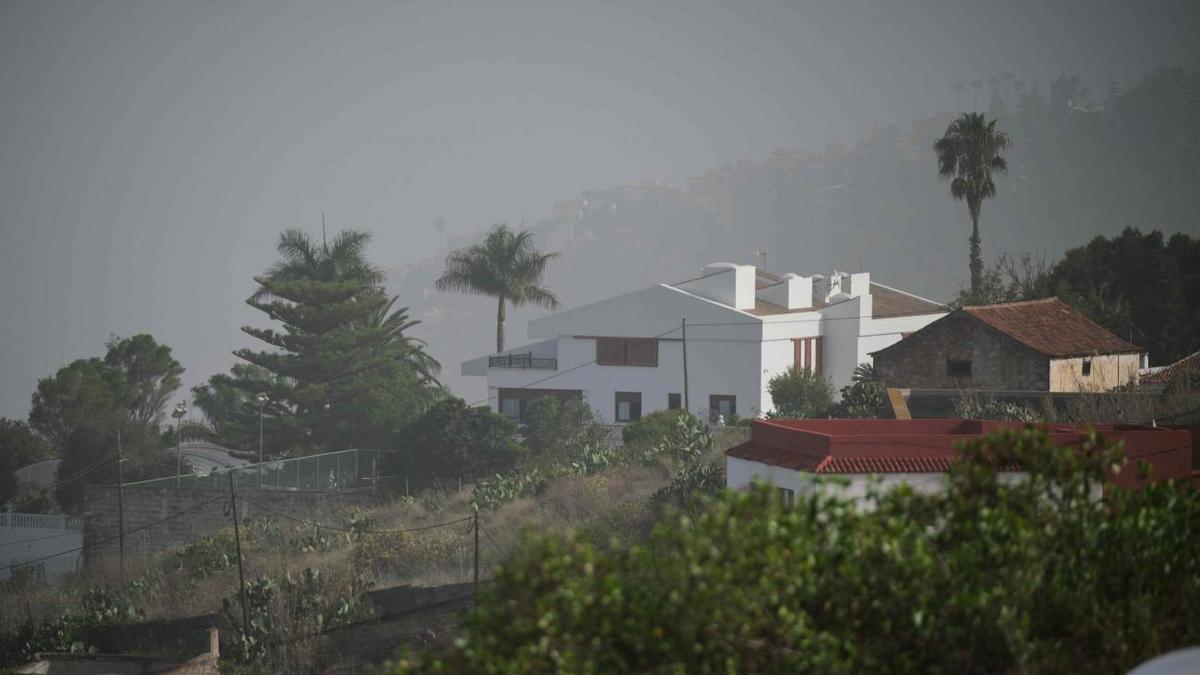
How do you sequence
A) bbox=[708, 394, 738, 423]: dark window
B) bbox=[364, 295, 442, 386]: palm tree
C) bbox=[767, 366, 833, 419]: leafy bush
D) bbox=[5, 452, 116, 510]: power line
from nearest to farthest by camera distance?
bbox=[767, 366, 833, 419]: leafy bush → bbox=[708, 394, 738, 423]: dark window → bbox=[5, 452, 116, 510]: power line → bbox=[364, 295, 442, 386]: palm tree

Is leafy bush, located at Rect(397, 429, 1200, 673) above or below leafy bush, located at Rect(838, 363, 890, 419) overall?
below

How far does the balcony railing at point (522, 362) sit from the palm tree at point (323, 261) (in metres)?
16.7

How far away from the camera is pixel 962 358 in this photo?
148 feet

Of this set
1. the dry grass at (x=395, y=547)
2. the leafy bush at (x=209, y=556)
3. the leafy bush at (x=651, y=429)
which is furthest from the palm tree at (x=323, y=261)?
the leafy bush at (x=209, y=556)

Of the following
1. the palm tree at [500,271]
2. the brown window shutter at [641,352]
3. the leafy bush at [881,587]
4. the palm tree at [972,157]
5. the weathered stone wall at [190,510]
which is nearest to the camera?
the leafy bush at [881,587]

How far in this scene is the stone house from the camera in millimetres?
43594

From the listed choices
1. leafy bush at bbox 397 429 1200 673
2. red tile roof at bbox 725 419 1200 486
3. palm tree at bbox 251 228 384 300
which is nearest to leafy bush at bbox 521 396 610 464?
palm tree at bbox 251 228 384 300

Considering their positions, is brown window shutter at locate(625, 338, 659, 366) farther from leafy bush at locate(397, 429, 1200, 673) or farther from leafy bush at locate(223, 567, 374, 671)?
leafy bush at locate(397, 429, 1200, 673)

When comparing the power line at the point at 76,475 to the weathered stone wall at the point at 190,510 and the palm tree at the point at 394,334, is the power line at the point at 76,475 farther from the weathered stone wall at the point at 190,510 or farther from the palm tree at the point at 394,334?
the palm tree at the point at 394,334

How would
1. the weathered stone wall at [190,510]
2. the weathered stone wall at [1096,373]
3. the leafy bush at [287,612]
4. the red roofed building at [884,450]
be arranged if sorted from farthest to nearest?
the weathered stone wall at [190,510] → the weathered stone wall at [1096,373] → the leafy bush at [287,612] → the red roofed building at [884,450]

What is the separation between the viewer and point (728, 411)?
54.6 meters

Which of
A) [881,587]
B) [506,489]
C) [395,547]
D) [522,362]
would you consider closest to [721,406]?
[522,362]

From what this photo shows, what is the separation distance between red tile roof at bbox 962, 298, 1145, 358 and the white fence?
3360 centimetres

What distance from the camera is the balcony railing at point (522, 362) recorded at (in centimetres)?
5855
